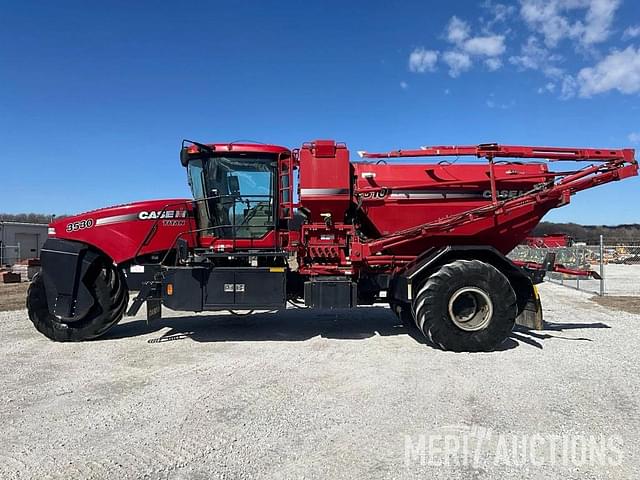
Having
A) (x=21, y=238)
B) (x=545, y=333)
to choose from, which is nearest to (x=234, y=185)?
(x=545, y=333)

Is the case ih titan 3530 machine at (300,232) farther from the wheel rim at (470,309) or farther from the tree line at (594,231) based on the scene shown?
the tree line at (594,231)

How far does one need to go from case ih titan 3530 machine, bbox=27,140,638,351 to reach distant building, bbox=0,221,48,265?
30.9 metres

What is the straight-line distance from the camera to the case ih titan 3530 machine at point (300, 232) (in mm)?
7574

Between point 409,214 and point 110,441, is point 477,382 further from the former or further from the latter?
point 110,441

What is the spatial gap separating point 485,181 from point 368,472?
584 centimetres

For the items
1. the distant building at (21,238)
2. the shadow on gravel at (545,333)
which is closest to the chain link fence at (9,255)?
the distant building at (21,238)

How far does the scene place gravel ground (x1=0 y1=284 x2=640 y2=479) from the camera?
351 centimetres

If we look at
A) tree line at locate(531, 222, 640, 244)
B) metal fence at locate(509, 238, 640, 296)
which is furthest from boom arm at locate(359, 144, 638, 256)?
tree line at locate(531, 222, 640, 244)

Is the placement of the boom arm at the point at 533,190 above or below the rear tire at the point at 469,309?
above

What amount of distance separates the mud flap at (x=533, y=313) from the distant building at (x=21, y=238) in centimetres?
3546

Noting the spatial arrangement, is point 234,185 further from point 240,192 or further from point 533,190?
point 533,190

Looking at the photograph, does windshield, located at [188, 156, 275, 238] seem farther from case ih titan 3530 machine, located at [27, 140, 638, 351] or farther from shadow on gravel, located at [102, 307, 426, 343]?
shadow on gravel, located at [102, 307, 426, 343]

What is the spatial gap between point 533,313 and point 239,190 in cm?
525

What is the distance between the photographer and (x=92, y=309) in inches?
306
